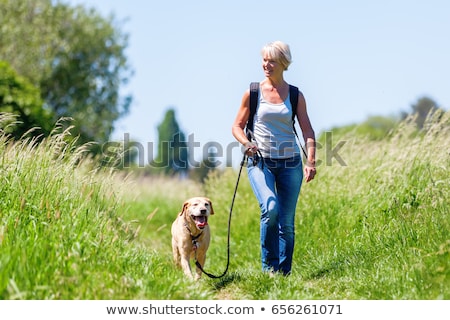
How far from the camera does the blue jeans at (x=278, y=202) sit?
619 centimetres

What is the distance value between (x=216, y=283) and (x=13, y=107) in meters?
8.62

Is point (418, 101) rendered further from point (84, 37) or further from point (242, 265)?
point (242, 265)

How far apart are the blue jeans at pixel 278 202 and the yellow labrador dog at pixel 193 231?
74 cm

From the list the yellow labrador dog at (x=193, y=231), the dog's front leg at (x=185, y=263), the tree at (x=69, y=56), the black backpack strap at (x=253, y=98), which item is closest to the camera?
the black backpack strap at (x=253, y=98)

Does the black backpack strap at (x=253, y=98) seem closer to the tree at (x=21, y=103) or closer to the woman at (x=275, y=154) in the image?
the woman at (x=275, y=154)

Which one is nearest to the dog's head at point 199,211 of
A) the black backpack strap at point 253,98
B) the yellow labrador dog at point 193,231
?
the yellow labrador dog at point 193,231

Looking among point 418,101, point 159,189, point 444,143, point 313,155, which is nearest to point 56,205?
point 313,155

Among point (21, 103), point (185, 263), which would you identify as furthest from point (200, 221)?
point (21, 103)

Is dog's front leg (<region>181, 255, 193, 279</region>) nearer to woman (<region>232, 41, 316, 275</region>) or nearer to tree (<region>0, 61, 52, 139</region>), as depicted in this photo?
woman (<region>232, 41, 316, 275</region>)

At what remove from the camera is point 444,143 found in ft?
26.5

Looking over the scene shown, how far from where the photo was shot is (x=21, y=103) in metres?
13.2

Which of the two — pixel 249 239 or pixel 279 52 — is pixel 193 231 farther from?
pixel 249 239
